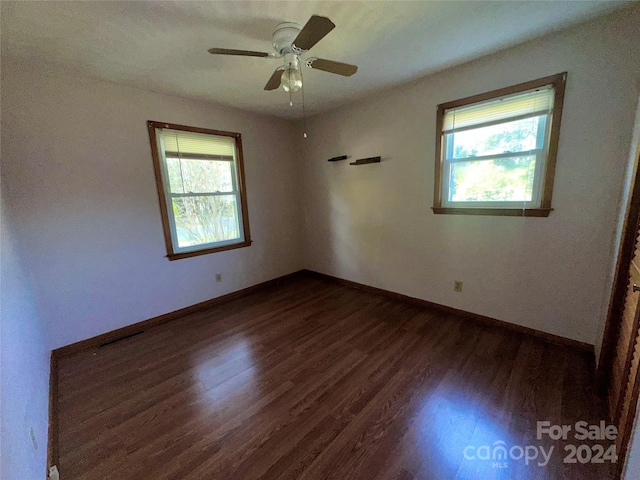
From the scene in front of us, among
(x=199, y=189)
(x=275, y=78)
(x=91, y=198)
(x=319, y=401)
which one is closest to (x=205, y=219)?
(x=199, y=189)

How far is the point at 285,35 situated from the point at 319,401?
249cm

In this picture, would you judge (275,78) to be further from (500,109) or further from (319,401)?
(319,401)

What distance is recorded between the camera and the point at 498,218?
2408 mm

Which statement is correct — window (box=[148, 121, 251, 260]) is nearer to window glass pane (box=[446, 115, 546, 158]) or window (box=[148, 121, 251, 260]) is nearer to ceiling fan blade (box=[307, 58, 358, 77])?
ceiling fan blade (box=[307, 58, 358, 77])

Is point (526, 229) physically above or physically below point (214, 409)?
above

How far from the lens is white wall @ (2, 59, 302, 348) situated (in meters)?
2.13

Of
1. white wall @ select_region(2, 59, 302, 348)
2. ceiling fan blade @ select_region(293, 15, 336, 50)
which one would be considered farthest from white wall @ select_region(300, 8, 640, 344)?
white wall @ select_region(2, 59, 302, 348)

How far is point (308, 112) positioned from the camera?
12.1ft

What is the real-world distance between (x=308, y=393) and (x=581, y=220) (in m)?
2.52

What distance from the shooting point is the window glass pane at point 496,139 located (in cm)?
217

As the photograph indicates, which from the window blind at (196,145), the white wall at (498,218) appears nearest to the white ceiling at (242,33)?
the white wall at (498,218)

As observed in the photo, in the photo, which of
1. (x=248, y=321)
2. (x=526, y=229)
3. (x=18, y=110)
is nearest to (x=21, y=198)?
(x=18, y=110)

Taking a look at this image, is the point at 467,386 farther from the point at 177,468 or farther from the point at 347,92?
the point at 347,92

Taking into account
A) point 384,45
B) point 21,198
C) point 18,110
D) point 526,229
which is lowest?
point 526,229
